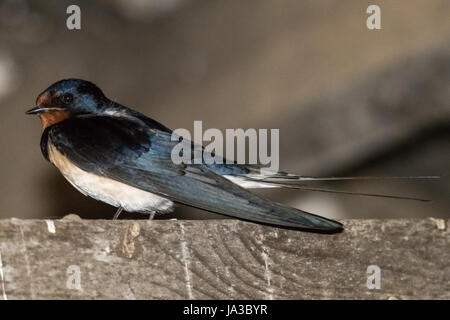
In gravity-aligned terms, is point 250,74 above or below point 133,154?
above

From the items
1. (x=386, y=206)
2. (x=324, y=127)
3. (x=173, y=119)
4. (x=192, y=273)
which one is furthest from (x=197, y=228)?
(x=386, y=206)

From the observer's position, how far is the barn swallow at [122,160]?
2260 millimetres

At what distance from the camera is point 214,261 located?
183 centimetres

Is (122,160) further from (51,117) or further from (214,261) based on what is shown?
(214,261)

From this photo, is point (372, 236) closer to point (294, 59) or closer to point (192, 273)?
point (192, 273)

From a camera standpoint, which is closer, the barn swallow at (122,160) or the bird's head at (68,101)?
the barn swallow at (122,160)

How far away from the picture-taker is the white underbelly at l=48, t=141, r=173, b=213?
96.2 inches

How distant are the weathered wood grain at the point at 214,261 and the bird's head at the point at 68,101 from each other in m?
0.87

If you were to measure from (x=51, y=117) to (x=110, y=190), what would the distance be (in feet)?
1.34

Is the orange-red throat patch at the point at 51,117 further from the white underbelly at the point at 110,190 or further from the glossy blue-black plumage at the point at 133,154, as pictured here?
the white underbelly at the point at 110,190

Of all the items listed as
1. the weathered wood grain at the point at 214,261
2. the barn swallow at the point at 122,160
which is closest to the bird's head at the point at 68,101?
the barn swallow at the point at 122,160

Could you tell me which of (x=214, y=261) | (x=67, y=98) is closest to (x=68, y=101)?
(x=67, y=98)

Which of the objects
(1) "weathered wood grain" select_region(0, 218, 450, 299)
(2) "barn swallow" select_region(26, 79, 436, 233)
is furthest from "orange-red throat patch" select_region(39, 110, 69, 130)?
(1) "weathered wood grain" select_region(0, 218, 450, 299)

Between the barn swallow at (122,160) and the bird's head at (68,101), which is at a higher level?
the bird's head at (68,101)
